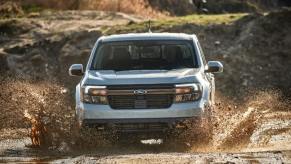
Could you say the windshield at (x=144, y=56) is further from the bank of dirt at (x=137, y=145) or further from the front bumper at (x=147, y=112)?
the front bumper at (x=147, y=112)

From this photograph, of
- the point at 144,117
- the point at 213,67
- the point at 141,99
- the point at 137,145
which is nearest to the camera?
the point at 144,117

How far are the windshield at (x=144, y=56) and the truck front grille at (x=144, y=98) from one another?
1010mm

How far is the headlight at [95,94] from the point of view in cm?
1209

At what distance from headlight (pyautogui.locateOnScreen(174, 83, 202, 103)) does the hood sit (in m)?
0.11

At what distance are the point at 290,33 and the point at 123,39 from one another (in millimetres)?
13511

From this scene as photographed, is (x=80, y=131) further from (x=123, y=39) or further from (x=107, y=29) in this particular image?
(x=107, y=29)

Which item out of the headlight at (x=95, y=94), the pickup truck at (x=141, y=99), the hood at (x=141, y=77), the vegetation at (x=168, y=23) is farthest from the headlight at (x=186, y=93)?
the vegetation at (x=168, y=23)

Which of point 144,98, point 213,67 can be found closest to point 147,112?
point 144,98

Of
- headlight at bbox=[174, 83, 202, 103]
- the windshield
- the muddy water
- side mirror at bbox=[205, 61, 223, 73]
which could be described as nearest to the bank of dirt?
the muddy water

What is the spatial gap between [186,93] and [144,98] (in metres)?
0.56

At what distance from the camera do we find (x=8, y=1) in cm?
3303

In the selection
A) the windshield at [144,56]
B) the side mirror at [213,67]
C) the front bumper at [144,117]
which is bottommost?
the front bumper at [144,117]

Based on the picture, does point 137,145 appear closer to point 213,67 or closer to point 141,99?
point 141,99

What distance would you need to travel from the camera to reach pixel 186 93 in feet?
39.4
